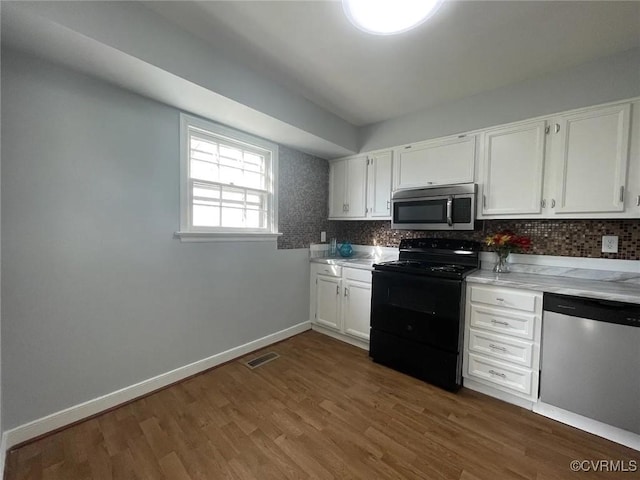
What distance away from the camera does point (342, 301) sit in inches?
118

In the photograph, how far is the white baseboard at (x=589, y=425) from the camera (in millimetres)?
1608

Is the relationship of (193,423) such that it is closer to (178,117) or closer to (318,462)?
(318,462)

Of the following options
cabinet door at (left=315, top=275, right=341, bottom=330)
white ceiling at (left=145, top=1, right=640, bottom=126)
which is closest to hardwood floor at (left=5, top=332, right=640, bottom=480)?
cabinet door at (left=315, top=275, right=341, bottom=330)

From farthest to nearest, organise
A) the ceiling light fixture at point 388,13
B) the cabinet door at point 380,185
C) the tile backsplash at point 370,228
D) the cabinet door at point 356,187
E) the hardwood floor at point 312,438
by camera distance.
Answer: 1. the cabinet door at point 356,187
2. the cabinet door at point 380,185
3. the tile backsplash at point 370,228
4. the hardwood floor at point 312,438
5. the ceiling light fixture at point 388,13

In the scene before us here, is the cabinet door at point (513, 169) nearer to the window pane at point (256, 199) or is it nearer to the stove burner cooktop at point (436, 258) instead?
the stove burner cooktop at point (436, 258)

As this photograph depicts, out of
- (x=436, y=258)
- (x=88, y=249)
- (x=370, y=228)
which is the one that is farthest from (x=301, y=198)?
(x=88, y=249)

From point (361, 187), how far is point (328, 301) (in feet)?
4.74

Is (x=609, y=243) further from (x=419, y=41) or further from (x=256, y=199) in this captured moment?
(x=256, y=199)

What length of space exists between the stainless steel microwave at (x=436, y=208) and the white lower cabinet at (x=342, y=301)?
73 centimetres

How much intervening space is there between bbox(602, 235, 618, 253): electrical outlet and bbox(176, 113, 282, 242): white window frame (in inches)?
111

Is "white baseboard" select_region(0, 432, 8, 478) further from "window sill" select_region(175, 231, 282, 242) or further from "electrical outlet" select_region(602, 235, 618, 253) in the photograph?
"electrical outlet" select_region(602, 235, 618, 253)

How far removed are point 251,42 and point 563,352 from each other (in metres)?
3.00

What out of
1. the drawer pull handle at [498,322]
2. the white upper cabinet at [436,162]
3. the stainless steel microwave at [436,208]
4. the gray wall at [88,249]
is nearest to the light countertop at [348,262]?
the stainless steel microwave at [436,208]

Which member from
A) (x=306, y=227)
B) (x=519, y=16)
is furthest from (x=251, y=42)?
(x=306, y=227)
